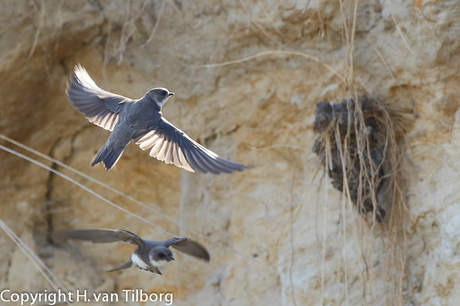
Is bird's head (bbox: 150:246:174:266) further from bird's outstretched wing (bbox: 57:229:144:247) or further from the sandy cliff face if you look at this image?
the sandy cliff face

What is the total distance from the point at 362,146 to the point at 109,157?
75 cm

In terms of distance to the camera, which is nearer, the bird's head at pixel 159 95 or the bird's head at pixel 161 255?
the bird's head at pixel 161 255

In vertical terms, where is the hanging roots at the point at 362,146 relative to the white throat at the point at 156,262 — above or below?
above

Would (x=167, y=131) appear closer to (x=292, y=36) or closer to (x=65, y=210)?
(x=292, y=36)

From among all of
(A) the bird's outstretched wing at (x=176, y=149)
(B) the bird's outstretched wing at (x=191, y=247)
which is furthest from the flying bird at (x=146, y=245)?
(A) the bird's outstretched wing at (x=176, y=149)

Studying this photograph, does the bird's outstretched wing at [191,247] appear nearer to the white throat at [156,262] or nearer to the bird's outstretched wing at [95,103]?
the white throat at [156,262]

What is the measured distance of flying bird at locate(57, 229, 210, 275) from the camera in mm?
1433

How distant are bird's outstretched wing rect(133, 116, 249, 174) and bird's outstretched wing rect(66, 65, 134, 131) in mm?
186

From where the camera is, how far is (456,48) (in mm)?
1923

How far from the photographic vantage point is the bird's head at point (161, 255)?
5.36ft

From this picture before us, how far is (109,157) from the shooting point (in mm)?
1750

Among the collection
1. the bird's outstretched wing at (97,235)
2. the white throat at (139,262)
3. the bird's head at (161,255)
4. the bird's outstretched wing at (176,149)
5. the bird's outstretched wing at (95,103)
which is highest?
the bird's outstretched wing at (95,103)
